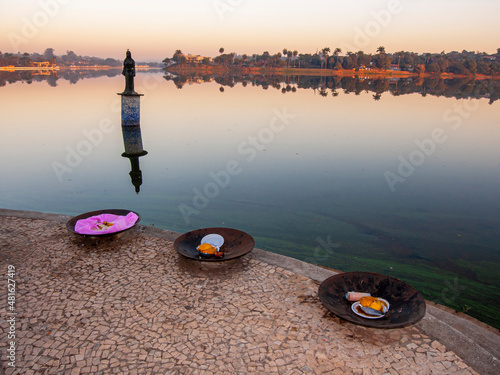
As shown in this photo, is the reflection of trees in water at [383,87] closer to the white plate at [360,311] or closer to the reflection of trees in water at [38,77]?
the reflection of trees in water at [38,77]

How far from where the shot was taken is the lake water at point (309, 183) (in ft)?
30.7

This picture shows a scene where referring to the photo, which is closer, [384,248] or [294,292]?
[294,292]

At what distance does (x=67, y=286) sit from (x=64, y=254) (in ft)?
4.68

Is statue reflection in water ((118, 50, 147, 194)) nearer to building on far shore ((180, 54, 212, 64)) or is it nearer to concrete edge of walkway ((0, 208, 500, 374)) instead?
Result: concrete edge of walkway ((0, 208, 500, 374))

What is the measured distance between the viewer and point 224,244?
771 centimetres

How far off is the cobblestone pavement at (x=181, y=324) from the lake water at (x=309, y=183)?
2870 millimetres

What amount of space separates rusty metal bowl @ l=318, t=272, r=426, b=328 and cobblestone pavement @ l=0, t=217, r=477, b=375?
0.28 m

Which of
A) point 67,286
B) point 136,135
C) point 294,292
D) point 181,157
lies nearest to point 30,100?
point 136,135

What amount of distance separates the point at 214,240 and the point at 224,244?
0.25m

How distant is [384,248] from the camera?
9578 mm

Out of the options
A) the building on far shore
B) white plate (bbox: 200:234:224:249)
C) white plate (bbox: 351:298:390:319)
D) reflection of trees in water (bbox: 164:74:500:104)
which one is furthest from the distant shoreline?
white plate (bbox: 351:298:390:319)

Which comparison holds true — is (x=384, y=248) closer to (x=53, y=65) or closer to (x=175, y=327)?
(x=175, y=327)

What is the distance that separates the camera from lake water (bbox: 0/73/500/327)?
9.34 meters

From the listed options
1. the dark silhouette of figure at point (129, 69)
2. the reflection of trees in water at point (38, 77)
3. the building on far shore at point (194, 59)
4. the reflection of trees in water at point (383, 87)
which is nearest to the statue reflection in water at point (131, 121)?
the dark silhouette of figure at point (129, 69)
